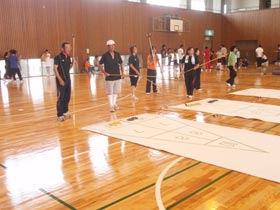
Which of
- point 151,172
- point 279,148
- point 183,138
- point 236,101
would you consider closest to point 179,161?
point 151,172

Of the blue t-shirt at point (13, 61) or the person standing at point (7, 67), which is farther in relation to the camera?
the person standing at point (7, 67)

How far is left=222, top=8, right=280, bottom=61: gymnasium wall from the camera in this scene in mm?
22880

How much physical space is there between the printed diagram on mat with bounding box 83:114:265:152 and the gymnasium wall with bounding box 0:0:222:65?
38.0 ft

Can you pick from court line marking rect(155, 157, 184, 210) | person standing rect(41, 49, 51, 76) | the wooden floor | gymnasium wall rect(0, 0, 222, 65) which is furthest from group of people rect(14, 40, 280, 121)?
gymnasium wall rect(0, 0, 222, 65)

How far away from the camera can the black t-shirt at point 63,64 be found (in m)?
5.80

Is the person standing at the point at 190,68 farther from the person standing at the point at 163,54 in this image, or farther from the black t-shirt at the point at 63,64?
the person standing at the point at 163,54

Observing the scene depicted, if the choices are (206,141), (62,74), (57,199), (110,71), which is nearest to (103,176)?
(57,199)

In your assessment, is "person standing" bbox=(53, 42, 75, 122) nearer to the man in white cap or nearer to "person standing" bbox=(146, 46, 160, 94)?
the man in white cap

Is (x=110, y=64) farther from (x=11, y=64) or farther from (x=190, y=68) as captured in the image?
(x=11, y=64)

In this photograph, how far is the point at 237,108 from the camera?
6949 mm

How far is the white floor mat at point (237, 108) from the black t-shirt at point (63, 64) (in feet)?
8.73

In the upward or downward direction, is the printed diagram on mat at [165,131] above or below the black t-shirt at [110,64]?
below

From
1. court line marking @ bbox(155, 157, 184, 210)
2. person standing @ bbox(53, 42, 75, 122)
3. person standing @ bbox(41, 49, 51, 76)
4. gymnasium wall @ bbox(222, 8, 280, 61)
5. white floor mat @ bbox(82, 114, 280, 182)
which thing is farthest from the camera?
gymnasium wall @ bbox(222, 8, 280, 61)

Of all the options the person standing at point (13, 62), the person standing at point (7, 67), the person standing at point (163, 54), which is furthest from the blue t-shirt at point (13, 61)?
the person standing at point (163, 54)
